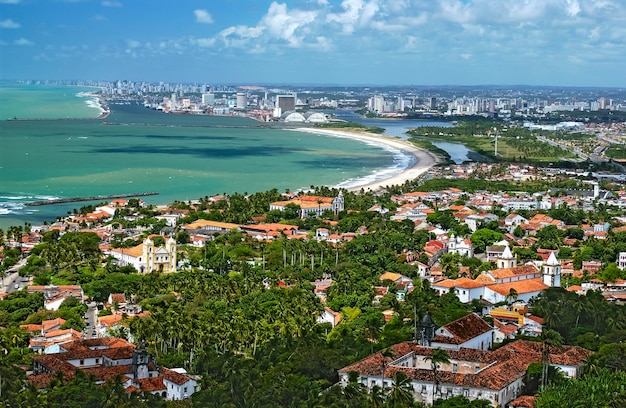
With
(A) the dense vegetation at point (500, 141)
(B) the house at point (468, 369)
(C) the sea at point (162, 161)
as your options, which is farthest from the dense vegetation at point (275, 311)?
(A) the dense vegetation at point (500, 141)

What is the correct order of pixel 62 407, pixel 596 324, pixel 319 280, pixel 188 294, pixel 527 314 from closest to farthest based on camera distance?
pixel 62 407, pixel 596 324, pixel 527 314, pixel 188 294, pixel 319 280

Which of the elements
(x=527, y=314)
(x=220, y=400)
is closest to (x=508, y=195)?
(x=527, y=314)

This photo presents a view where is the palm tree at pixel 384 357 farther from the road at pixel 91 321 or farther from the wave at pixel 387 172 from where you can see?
the wave at pixel 387 172

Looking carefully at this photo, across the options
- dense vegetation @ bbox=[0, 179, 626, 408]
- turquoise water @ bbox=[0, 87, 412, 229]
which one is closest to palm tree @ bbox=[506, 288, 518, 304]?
dense vegetation @ bbox=[0, 179, 626, 408]

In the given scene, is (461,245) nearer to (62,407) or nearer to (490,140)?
(62,407)

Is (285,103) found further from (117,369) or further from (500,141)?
(117,369)

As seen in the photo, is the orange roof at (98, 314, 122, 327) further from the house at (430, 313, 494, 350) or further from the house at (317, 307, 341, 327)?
the house at (430, 313, 494, 350)

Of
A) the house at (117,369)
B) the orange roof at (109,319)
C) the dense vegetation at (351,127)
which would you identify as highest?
the house at (117,369)

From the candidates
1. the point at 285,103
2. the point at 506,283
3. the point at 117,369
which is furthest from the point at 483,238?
the point at 285,103
